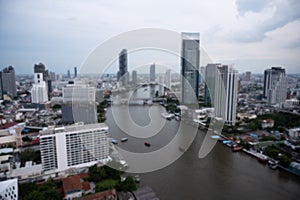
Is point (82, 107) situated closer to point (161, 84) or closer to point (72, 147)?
point (72, 147)

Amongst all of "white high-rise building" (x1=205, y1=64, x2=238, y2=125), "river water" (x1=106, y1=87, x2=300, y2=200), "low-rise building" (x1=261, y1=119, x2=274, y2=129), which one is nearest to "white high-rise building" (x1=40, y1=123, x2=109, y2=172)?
"river water" (x1=106, y1=87, x2=300, y2=200)

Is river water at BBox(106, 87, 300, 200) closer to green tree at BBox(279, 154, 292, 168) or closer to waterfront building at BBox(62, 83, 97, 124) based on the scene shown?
green tree at BBox(279, 154, 292, 168)

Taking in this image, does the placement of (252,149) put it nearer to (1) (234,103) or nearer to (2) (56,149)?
(1) (234,103)

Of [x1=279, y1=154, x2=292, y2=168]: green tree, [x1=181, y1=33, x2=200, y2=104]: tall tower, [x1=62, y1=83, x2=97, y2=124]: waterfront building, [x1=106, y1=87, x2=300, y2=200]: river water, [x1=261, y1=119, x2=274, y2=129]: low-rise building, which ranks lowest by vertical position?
[x1=106, y1=87, x2=300, y2=200]: river water

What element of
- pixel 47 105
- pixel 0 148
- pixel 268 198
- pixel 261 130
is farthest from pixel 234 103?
pixel 47 105

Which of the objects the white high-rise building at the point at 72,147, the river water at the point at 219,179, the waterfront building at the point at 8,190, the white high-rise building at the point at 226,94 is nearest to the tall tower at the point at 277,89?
the white high-rise building at the point at 226,94

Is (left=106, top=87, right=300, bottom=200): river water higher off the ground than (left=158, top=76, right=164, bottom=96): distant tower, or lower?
lower

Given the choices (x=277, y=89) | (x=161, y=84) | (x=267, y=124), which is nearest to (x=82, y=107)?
(x=161, y=84)
